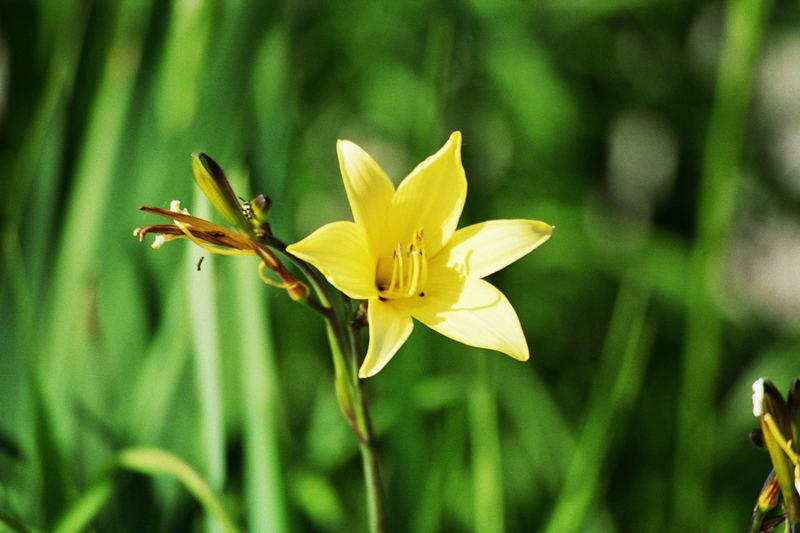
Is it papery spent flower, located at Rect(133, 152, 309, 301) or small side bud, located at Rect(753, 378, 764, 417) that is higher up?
papery spent flower, located at Rect(133, 152, 309, 301)

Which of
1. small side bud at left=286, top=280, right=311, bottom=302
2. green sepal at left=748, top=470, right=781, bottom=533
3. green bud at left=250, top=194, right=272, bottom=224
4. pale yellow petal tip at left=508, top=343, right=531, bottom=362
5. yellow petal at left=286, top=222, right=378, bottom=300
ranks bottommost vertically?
green sepal at left=748, top=470, right=781, bottom=533

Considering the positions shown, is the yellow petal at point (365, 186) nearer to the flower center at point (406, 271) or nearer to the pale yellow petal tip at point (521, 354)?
the flower center at point (406, 271)

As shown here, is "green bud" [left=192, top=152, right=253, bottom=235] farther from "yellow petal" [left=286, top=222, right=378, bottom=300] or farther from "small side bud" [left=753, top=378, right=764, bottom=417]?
"small side bud" [left=753, top=378, right=764, bottom=417]

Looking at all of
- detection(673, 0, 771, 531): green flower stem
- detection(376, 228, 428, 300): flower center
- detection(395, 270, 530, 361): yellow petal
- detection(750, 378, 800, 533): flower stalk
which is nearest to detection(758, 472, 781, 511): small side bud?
detection(750, 378, 800, 533): flower stalk

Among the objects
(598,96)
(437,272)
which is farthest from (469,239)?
(598,96)

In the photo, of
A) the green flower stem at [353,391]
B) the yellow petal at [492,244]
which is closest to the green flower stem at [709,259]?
the yellow petal at [492,244]
